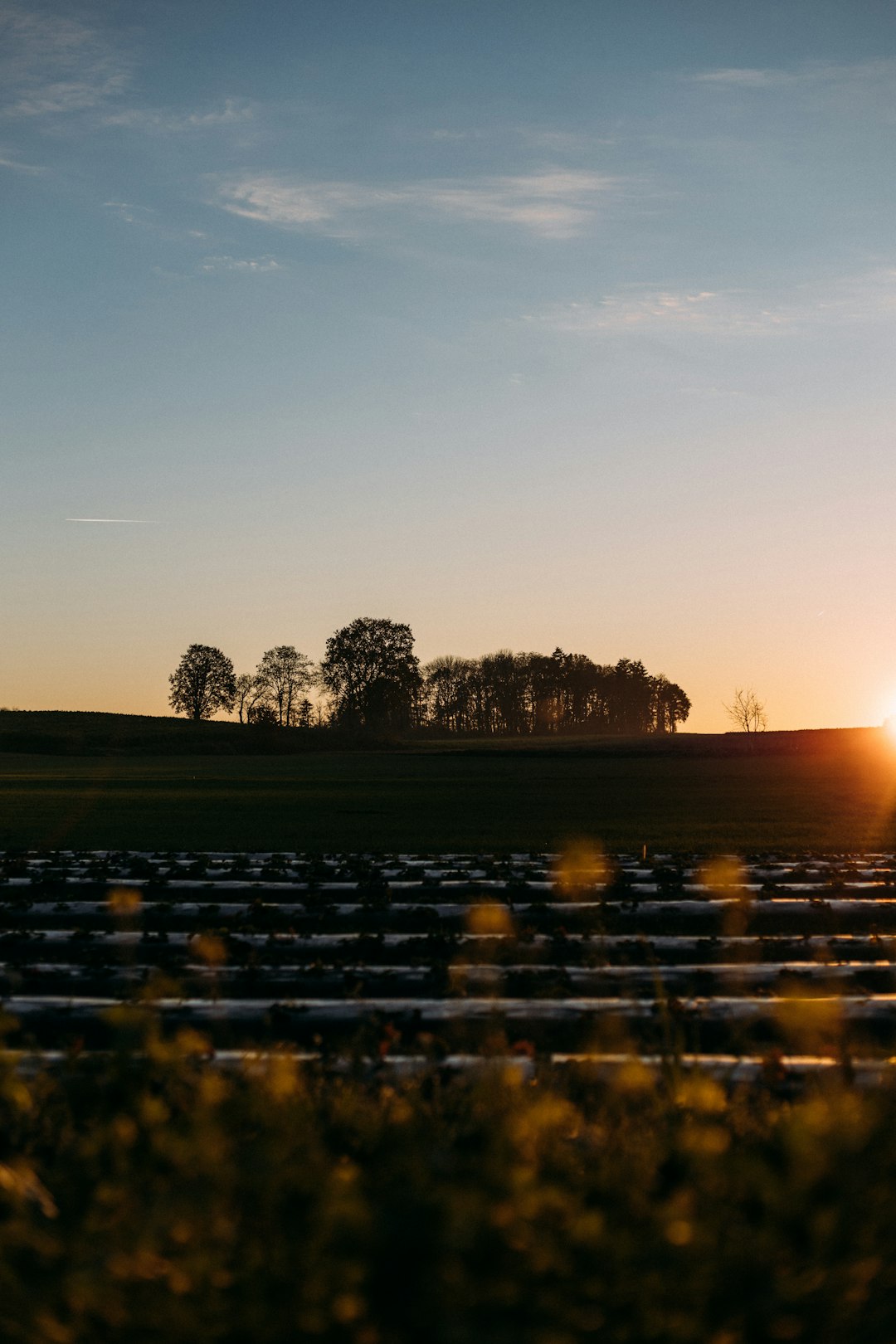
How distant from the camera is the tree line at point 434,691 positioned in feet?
366

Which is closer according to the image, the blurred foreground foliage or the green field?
the blurred foreground foliage

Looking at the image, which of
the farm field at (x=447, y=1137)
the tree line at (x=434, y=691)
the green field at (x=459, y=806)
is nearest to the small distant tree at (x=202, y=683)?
the tree line at (x=434, y=691)

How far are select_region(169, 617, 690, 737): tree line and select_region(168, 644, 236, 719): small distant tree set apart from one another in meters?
0.10

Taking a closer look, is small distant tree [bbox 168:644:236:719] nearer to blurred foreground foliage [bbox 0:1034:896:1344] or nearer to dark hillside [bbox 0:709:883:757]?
dark hillside [bbox 0:709:883:757]

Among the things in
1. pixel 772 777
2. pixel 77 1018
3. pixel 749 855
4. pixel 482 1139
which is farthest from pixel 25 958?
pixel 772 777

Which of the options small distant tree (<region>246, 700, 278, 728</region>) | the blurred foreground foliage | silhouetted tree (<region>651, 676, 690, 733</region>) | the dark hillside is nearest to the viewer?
the blurred foreground foliage

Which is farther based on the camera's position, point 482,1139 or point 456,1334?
point 482,1139

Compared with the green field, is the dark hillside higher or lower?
higher

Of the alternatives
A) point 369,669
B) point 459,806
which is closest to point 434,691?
point 369,669

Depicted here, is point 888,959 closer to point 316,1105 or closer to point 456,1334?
point 316,1105

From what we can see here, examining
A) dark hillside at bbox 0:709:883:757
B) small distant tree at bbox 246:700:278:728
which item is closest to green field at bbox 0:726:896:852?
dark hillside at bbox 0:709:883:757

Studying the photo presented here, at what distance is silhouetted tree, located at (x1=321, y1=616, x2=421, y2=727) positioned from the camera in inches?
4358

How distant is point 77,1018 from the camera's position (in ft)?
23.9

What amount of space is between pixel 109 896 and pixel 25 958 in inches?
112
